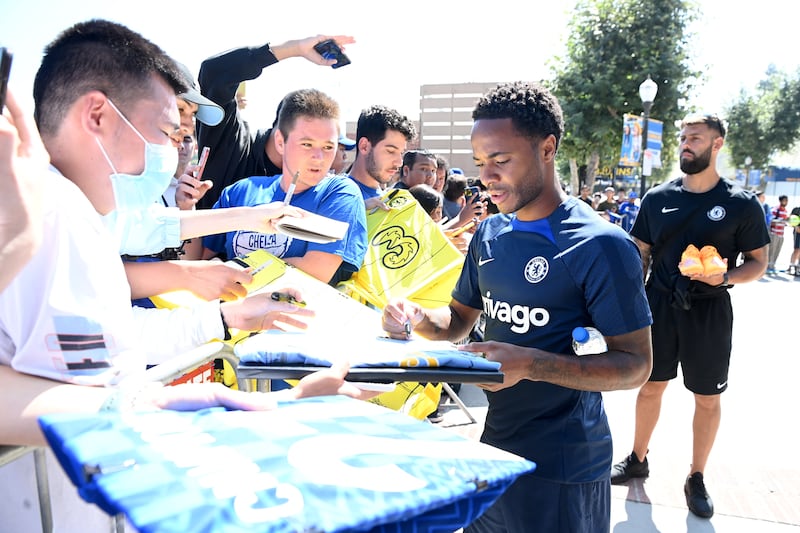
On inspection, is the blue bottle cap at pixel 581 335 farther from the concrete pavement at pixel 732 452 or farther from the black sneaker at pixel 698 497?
the black sneaker at pixel 698 497

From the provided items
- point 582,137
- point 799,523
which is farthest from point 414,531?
point 582,137

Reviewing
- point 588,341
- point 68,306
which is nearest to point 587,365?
point 588,341

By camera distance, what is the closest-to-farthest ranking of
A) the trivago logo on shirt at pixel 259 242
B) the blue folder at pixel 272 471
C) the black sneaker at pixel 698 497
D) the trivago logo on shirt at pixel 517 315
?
1. the blue folder at pixel 272 471
2. the trivago logo on shirt at pixel 517 315
3. the trivago logo on shirt at pixel 259 242
4. the black sneaker at pixel 698 497

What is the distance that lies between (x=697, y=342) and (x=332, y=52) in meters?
2.93

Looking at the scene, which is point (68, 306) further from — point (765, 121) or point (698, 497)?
point (765, 121)

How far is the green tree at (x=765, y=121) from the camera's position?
37.2 metres

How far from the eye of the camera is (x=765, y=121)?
125ft

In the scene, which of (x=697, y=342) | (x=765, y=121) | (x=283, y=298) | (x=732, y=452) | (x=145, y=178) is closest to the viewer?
(x=145, y=178)

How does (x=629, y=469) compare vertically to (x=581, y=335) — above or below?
below

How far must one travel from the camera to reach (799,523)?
3221 mm

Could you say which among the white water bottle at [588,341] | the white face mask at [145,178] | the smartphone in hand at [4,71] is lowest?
the white water bottle at [588,341]

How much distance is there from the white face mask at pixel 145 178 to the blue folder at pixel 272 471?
830 mm

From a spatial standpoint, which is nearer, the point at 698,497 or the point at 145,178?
the point at 145,178

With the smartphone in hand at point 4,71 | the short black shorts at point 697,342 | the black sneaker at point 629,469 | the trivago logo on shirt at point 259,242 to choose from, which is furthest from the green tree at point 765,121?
the smartphone in hand at point 4,71
